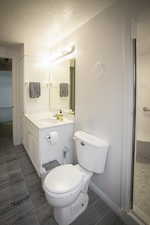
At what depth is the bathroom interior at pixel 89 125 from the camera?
139cm

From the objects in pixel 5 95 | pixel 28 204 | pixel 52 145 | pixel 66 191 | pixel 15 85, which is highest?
pixel 15 85

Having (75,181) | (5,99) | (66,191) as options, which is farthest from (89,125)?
(5,99)

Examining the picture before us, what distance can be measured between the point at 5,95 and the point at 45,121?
3.75 m

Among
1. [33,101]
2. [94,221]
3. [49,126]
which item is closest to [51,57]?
[33,101]

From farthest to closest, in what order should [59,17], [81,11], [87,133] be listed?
[87,133] < [59,17] < [81,11]

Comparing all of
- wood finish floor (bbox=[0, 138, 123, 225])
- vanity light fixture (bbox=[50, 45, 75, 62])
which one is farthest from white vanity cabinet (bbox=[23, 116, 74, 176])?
vanity light fixture (bbox=[50, 45, 75, 62])

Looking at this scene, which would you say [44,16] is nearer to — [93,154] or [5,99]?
[93,154]

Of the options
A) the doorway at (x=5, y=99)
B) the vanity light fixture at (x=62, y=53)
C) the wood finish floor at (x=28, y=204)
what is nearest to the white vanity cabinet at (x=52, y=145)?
the wood finish floor at (x=28, y=204)

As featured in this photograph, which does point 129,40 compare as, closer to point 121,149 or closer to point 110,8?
point 110,8

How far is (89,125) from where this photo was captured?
1940 mm

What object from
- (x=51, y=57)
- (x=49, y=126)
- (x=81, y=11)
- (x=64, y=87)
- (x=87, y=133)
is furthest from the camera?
Result: (x=51, y=57)

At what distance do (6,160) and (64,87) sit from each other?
1.85m

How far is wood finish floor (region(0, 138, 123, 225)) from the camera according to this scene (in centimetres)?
146

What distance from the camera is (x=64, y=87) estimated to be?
106 inches
